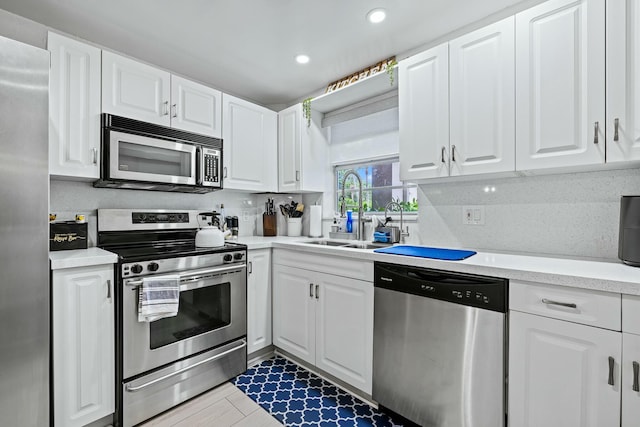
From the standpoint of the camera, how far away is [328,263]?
2.07 m

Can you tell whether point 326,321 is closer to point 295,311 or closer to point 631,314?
point 295,311

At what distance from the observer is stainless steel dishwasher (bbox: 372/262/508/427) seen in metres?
1.37

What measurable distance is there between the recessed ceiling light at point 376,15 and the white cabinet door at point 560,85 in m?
0.74

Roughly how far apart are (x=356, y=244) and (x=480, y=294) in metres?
1.12

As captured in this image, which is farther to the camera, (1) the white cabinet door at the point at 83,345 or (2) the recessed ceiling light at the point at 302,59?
(2) the recessed ceiling light at the point at 302,59

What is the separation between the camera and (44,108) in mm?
1391

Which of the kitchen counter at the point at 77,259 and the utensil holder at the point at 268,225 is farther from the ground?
the utensil holder at the point at 268,225

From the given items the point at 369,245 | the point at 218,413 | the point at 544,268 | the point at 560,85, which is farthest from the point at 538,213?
the point at 218,413

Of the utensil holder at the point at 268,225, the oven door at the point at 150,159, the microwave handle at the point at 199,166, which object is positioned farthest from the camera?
the utensil holder at the point at 268,225

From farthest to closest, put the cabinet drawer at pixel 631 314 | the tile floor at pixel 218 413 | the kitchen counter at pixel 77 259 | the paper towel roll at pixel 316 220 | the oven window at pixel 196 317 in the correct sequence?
the paper towel roll at pixel 316 220 < the oven window at pixel 196 317 < the tile floor at pixel 218 413 < the kitchen counter at pixel 77 259 < the cabinet drawer at pixel 631 314

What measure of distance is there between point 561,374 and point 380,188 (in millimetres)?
1783

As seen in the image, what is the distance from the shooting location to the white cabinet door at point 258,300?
92.7 inches

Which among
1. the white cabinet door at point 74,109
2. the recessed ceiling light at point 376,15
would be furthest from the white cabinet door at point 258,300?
the recessed ceiling light at point 376,15

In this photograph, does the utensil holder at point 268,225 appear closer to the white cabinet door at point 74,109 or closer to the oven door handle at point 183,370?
the oven door handle at point 183,370
